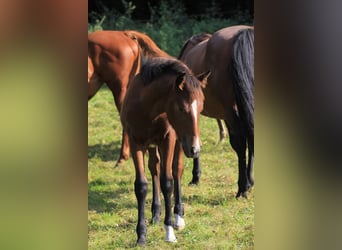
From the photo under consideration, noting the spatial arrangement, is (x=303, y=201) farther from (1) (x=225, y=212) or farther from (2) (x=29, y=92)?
(1) (x=225, y=212)

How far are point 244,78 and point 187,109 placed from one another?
96 cm

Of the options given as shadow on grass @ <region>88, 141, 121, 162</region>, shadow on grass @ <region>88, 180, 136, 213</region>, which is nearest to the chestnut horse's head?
shadow on grass @ <region>88, 180, 136, 213</region>

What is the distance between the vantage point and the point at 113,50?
5266mm

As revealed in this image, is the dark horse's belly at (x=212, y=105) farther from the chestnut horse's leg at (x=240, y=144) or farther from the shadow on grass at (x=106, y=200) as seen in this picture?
the shadow on grass at (x=106, y=200)

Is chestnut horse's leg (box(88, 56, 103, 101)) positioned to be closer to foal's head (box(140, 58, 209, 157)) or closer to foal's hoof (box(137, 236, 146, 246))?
foal's head (box(140, 58, 209, 157))

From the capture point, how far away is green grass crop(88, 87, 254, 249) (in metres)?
2.87

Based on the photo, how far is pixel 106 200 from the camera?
421 cm

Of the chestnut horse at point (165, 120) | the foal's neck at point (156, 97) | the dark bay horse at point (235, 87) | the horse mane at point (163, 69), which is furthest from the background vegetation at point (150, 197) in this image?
the horse mane at point (163, 69)

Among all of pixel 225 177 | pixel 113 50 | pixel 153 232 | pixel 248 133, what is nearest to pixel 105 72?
pixel 113 50

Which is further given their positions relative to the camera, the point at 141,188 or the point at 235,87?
the point at 235,87

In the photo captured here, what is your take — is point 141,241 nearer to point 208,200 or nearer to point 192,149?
point 192,149

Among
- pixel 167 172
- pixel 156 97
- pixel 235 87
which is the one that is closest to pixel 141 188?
pixel 167 172

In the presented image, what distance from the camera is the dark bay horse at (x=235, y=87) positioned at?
11.5ft

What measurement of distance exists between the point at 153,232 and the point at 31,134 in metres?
2.16
